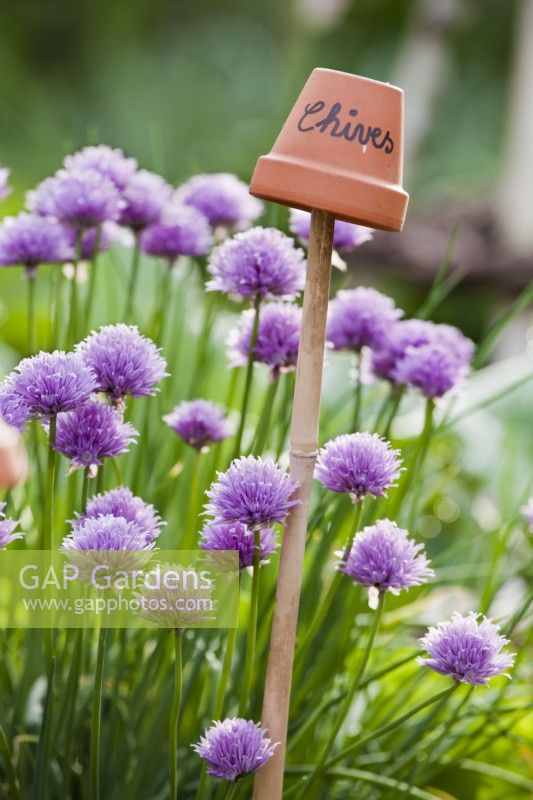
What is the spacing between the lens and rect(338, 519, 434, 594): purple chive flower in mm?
470

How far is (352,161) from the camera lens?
0.47 meters

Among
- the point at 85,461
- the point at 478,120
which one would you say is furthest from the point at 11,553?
the point at 478,120

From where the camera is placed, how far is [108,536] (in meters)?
0.42

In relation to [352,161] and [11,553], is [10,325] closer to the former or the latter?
[11,553]

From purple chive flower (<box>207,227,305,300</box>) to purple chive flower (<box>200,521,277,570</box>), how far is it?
0.15 metres

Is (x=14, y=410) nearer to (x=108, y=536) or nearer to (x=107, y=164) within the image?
(x=108, y=536)

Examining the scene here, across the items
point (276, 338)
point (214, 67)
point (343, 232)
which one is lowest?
point (276, 338)

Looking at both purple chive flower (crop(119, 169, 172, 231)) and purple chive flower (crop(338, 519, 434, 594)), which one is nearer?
purple chive flower (crop(338, 519, 434, 594))

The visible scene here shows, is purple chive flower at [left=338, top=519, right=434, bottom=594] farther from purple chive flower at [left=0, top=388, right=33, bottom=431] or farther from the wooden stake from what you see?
purple chive flower at [left=0, top=388, right=33, bottom=431]

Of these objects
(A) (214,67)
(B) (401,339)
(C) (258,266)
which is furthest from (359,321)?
(A) (214,67)

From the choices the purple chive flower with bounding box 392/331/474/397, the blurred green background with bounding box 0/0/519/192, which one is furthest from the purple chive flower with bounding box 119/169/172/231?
the blurred green background with bounding box 0/0/519/192

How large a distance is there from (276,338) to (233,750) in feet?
0.79

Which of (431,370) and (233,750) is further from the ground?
(431,370)

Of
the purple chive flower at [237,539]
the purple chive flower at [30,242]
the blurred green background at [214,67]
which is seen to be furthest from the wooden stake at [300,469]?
the blurred green background at [214,67]
